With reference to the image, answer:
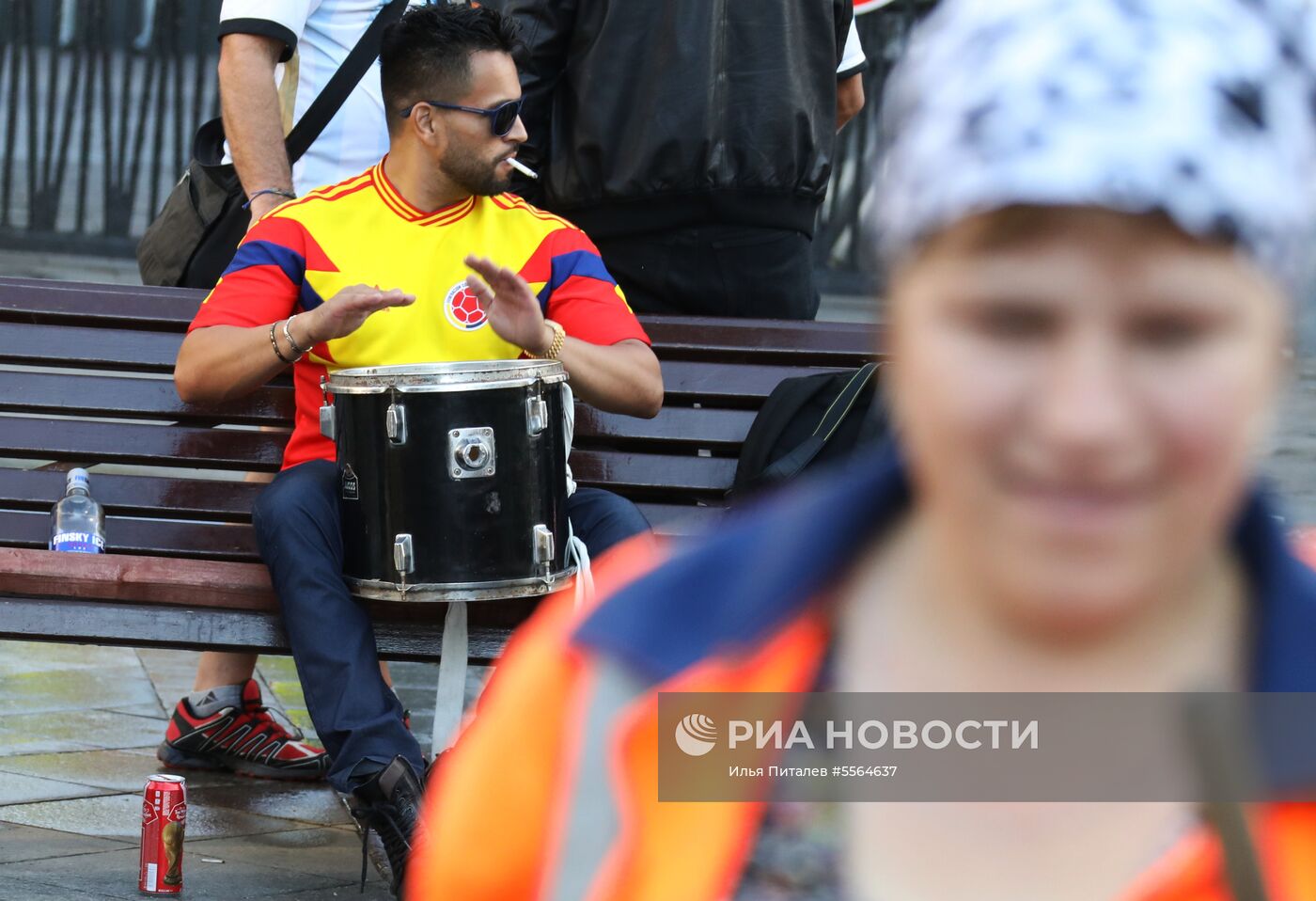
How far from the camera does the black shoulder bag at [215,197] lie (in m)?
5.07

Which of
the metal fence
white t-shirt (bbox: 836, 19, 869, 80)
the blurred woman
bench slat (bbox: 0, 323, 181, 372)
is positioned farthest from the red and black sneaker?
the metal fence

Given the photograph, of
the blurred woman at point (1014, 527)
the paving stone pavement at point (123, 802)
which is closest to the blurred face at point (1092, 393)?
the blurred woman at point (1014, 527)

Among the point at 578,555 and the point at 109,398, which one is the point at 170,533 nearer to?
the point at 109,398

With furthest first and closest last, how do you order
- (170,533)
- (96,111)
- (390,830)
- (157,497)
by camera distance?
(96,111)
(157,497)
(170,533)
(390,830)

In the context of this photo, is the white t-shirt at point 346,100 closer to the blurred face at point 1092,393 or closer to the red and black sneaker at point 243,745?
the red and black sneaker at point 243,745

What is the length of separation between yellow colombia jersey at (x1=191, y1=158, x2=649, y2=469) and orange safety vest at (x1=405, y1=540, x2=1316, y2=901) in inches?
132

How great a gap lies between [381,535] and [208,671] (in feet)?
4.31

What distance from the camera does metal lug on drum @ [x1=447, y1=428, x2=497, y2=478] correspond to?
12.6 ft

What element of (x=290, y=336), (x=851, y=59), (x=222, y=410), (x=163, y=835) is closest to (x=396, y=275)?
(x=290, y=336)

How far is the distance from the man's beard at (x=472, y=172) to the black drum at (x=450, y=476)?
81 centimetres

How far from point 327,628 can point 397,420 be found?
0.44 meters

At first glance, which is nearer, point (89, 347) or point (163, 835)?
point (163, 835)

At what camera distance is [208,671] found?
5000 mm

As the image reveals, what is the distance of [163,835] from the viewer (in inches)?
147
